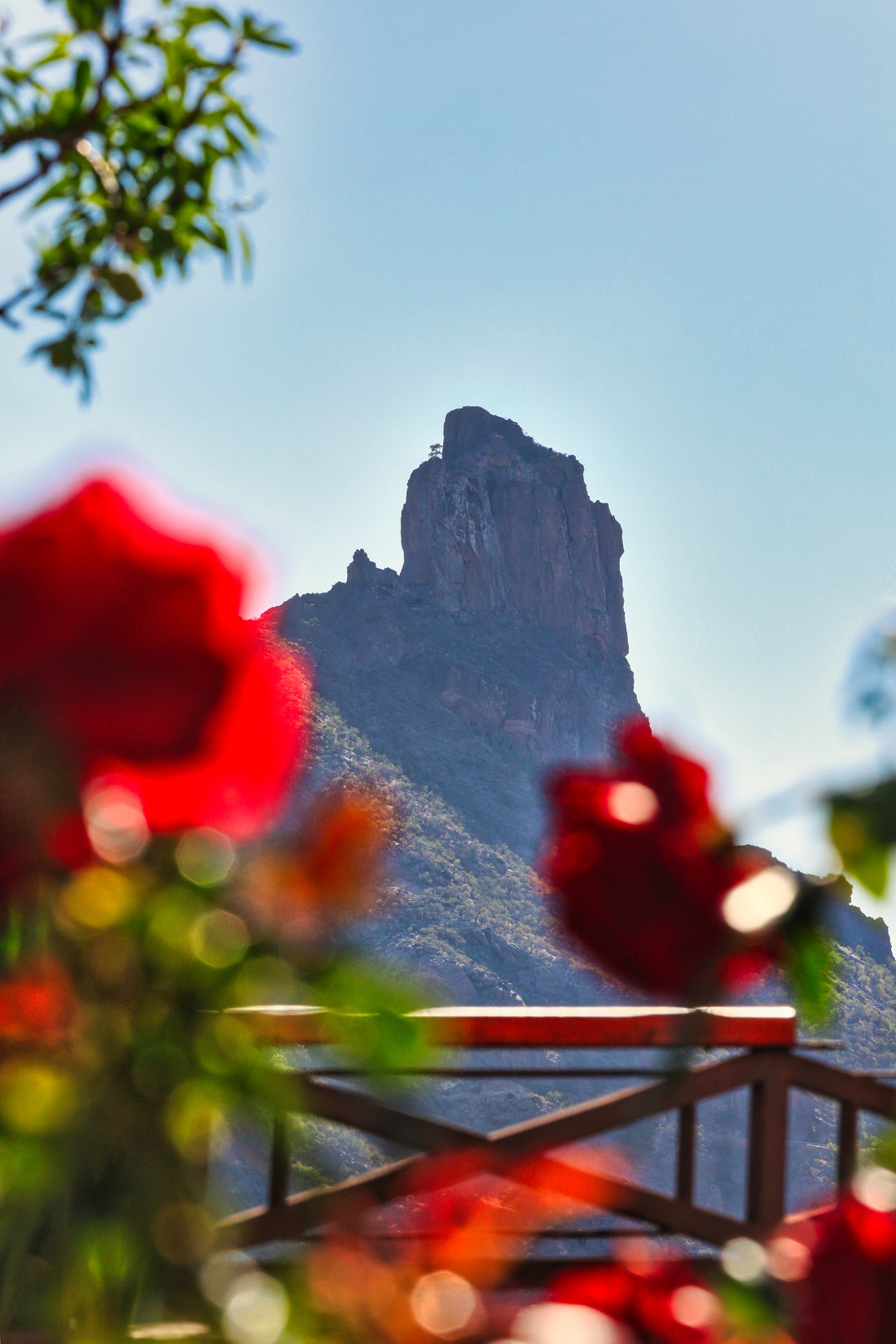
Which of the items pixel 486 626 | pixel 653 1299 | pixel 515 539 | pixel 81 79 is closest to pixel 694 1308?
pixel 653 1299

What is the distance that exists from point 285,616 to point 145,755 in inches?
3.2

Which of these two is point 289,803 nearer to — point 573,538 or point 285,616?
point 285,616

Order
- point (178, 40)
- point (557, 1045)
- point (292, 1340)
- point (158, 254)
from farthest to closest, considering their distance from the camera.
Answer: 1. point (557, 1045)
2. point (158, 254)
3. point (178, 40)
4. point (292, 1340)

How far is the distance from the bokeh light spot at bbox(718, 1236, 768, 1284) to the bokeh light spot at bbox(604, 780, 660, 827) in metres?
0.12

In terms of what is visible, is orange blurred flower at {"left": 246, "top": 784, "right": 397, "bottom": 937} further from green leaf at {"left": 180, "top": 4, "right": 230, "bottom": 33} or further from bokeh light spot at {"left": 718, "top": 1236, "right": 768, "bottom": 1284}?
green leaf at {"left": 180, "top": 4, "right": 230, "bottom": 33}

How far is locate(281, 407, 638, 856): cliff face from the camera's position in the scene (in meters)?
48.2

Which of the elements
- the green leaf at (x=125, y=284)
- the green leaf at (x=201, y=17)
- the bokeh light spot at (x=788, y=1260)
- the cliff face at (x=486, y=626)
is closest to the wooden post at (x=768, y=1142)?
the bokeh light spot at (x=788, y=1260)

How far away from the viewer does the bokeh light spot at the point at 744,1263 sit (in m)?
0.29

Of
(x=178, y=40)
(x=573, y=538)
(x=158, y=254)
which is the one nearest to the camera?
(x=178, y=40)

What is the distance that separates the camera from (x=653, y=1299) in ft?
1.46

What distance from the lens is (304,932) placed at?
9.7 inches

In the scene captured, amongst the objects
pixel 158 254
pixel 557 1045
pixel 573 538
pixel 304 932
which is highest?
pixel 573 538

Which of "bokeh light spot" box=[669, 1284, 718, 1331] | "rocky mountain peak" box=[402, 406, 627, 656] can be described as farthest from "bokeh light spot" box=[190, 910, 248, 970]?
"rocky mountain peak" box=[402, 406, 627, 656]

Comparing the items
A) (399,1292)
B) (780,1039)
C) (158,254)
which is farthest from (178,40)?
(780,1039)
